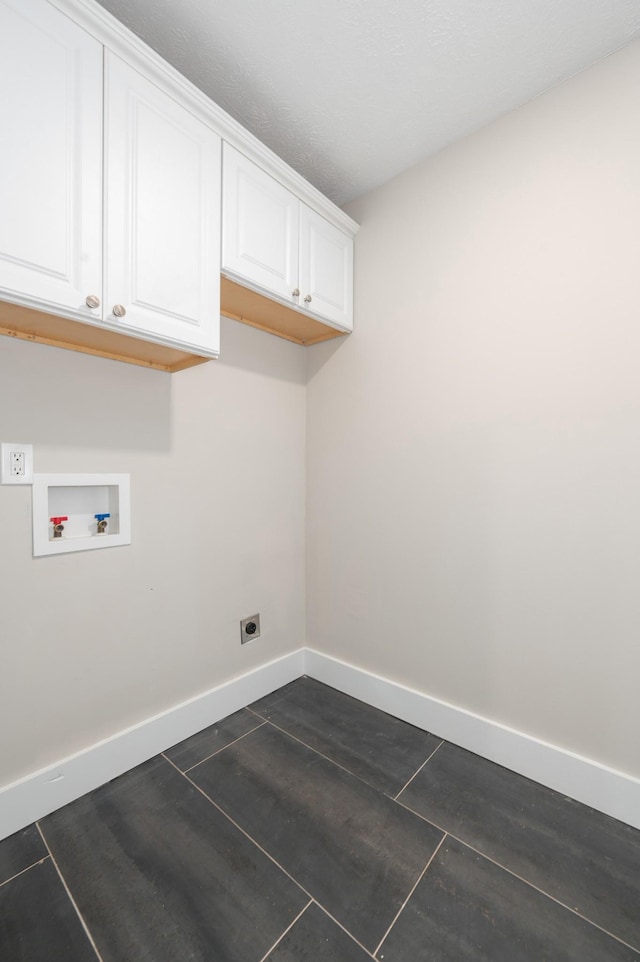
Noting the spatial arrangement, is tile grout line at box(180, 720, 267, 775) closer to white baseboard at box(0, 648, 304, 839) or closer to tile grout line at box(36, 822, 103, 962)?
white baseboard at box(0, 648, 304, 839)

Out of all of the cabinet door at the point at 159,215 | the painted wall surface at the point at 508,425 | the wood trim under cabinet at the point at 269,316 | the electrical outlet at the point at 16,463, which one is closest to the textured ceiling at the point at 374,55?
the painted wall surface at the point at 508,425

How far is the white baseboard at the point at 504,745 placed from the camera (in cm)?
132

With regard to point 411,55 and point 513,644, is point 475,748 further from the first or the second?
point 411,55

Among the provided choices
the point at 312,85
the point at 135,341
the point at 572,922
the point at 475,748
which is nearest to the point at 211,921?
the point at 572,922

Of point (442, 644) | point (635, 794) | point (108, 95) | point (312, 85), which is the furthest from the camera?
point (442, 644)

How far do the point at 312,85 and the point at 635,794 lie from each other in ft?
8.45

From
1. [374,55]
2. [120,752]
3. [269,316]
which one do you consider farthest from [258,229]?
[120,752]

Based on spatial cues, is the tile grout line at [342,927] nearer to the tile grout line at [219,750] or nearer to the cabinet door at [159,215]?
the tile grout line at [219,750]

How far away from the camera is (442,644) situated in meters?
1.74

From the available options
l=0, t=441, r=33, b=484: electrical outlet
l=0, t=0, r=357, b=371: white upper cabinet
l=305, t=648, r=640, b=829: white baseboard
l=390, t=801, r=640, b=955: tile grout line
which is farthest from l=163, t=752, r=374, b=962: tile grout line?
l=0, t=0, r=357, b=371: white upper cabinet

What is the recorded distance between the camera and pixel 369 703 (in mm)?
1961

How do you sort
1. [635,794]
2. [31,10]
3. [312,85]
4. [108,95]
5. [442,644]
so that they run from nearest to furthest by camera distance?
[31,10], [108,95], [635,794], [312,85], [442,644]

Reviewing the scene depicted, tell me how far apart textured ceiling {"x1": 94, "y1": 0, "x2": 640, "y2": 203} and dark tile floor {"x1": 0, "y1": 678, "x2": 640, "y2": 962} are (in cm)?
244

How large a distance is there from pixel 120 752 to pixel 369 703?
1078 mm
